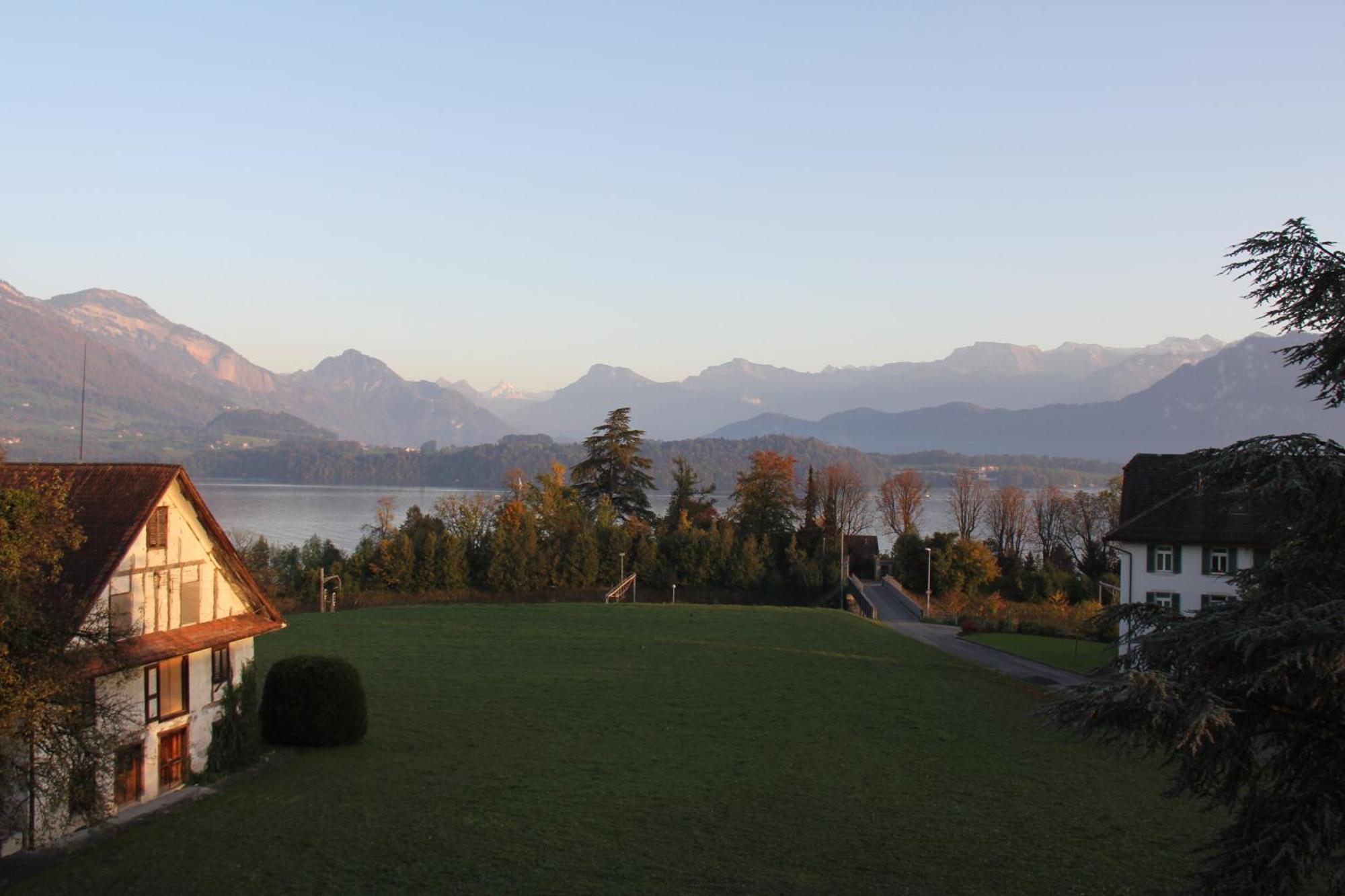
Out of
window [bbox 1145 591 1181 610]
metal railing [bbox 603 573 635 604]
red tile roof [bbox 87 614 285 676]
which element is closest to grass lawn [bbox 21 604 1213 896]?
red tile roof [bbox 87 614 285 676]

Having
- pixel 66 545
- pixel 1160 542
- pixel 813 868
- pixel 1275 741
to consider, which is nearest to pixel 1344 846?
pixel 1275 741

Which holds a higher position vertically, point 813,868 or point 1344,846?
point 1344,846

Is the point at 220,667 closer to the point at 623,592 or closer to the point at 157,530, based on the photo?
the point at 157,530

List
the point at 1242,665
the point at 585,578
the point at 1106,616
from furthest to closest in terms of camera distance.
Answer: the point at 585,578
the point at 1106,616
the point at 1242,665

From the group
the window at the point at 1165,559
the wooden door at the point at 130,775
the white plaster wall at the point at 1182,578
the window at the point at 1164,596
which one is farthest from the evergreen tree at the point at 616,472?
the wooden door at the point at 130,775

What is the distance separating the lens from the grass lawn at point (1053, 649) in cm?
4088

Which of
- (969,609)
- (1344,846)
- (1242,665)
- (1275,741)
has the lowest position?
(969,609)

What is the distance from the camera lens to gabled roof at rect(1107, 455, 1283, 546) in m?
36.8

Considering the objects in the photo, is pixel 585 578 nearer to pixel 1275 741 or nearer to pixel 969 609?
pixel 969 609

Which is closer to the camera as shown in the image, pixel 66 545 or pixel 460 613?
pixel 66 545

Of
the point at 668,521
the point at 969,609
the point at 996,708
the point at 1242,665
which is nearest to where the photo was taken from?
the point at 1242,665

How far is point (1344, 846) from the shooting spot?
338 inches

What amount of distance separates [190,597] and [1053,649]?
37.2 metres

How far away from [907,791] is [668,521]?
6051 centimetres
